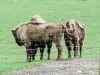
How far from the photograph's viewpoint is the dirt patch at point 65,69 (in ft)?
45.6

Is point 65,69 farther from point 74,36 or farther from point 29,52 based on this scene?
point 74,36

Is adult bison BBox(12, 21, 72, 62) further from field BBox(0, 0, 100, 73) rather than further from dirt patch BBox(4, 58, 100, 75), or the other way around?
dirt patch BBox(4, 58, 100, 75)

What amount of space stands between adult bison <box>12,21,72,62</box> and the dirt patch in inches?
77.2

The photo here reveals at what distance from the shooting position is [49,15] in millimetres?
32094

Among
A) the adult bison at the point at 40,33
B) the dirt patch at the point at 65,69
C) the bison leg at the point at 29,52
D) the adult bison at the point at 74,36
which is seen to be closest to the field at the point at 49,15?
the adult bison at the point at 74,36

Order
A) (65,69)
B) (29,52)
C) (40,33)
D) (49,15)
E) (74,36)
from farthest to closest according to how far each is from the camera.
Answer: (49,15) < (74,36) < (29,52) < (40,33) < (65,69)

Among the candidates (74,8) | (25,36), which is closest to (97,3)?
(74,8)

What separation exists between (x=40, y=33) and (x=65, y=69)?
150 inches

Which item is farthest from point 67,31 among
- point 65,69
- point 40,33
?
point 65,69

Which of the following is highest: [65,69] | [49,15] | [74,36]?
[74,36]

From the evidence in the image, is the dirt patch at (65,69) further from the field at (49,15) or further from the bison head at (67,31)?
the field at (49,15)

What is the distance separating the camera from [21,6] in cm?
3547

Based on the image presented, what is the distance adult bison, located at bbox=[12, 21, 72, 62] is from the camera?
17812 millimetres

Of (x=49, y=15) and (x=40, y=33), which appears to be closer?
(x=40, y=33)
